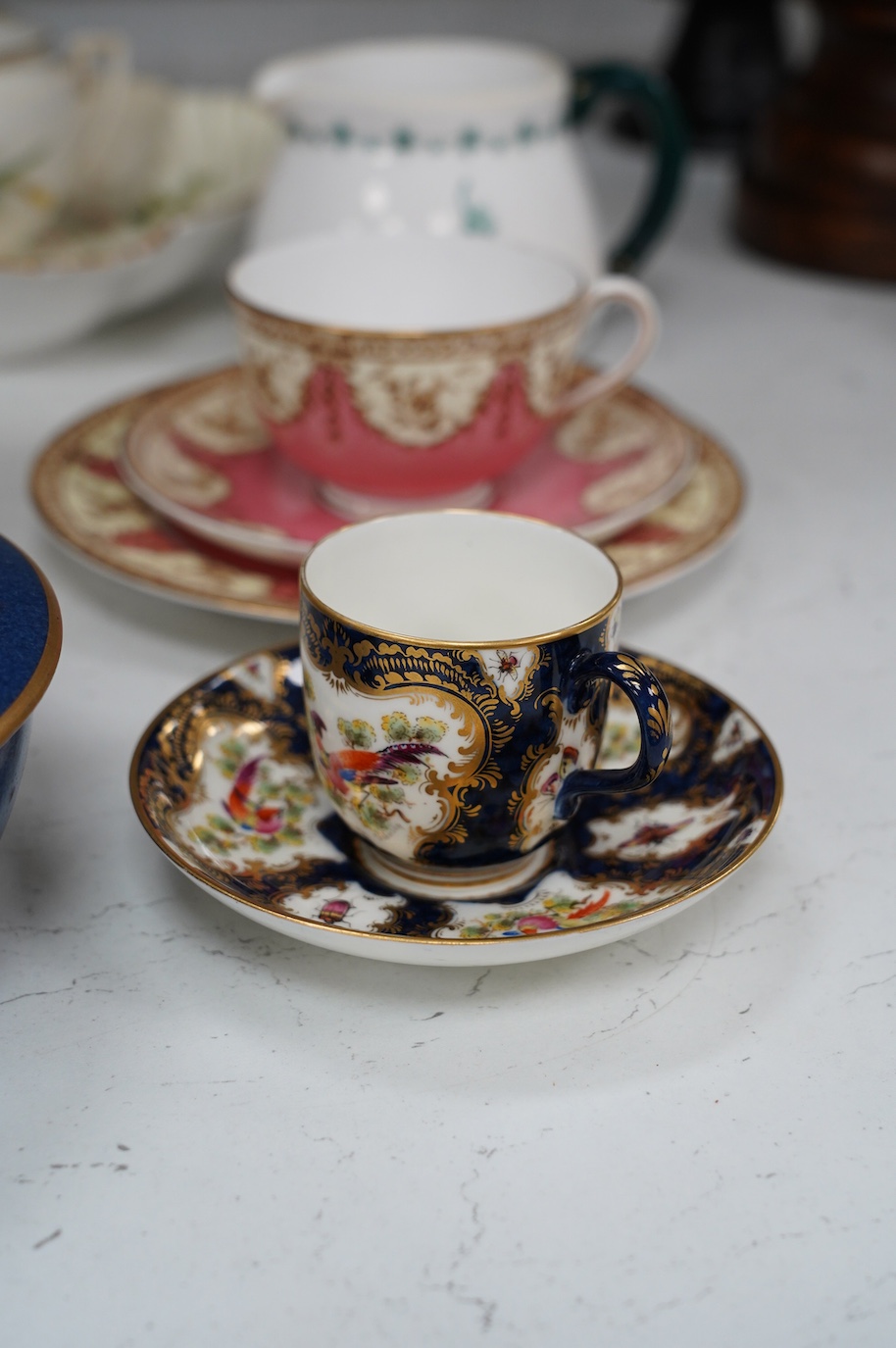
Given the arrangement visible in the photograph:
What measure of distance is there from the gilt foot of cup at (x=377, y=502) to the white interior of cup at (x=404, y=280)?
88 millimetres

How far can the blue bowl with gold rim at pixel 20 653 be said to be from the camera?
1.11 feet

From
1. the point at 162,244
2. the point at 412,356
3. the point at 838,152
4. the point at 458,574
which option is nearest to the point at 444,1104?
the point at 458,574

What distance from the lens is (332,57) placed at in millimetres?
781

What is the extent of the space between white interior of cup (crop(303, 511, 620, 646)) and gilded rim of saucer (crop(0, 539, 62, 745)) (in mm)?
107

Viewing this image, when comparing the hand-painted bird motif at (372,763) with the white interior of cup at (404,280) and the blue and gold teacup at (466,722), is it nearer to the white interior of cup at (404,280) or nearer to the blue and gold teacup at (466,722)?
the blue and gold teacup at (466,722)

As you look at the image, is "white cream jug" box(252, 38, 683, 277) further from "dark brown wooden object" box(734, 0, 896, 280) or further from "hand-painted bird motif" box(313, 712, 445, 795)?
"hand-painted bird motif" box(313, 712, 445, 795)

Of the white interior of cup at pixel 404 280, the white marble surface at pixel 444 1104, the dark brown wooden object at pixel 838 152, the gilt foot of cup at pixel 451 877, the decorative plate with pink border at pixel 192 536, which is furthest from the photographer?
the dark brown wooden object at pixel 838 152

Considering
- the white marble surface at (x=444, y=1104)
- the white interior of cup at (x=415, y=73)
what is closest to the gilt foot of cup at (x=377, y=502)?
the white marble surface at (x=444, y=1104)

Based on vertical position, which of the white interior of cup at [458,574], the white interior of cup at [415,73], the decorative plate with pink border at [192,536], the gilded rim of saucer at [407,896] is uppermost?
the white interior of cup at [415,73]

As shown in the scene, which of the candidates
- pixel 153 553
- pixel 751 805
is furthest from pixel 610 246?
pixel 751 805

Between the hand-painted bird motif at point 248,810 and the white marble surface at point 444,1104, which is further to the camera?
the hand-painted bird motif at point 248,810

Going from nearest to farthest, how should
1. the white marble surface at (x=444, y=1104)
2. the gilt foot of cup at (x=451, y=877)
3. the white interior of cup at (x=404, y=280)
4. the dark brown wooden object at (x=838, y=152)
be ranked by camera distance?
the white marble surface at (x=444, y=1104) < the gilt foot of cup at (x=451, y=877) < the white interior of cup at (x=404, y=280) < the dark brown wooden object at (x=838, y=152)

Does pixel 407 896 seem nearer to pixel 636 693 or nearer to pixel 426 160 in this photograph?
pixel 636 693

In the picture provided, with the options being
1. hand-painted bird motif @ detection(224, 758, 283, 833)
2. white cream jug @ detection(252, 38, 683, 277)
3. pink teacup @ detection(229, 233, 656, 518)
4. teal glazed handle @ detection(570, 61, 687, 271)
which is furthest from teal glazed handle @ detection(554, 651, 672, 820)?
teal glazed handle @ detection(570, 61, 687, 271)
